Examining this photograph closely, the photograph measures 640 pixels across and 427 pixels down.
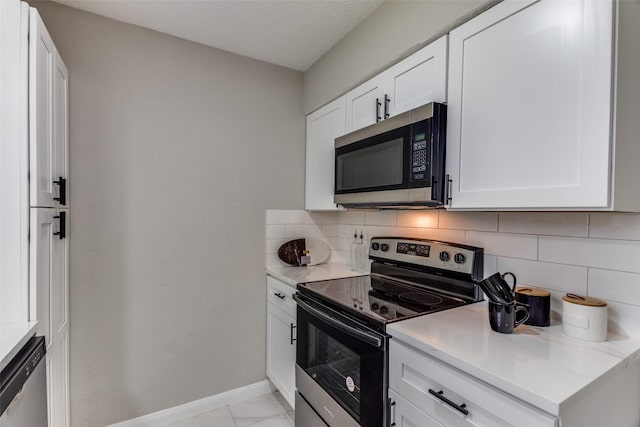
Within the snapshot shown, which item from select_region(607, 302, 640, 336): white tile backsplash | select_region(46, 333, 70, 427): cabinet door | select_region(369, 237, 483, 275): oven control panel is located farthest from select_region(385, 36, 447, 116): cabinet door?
select_region(46, 333, 70, 427): cabinet door

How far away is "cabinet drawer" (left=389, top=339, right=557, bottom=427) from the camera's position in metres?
0.78

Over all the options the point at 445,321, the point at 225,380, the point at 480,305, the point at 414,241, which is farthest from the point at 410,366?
the point at 225,380

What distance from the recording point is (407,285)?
1.75 meters

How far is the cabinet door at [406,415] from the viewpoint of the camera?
1.00m

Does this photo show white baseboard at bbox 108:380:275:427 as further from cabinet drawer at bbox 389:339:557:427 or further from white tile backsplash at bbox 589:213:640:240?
white tile backsplash at bbox 589:213:640:240

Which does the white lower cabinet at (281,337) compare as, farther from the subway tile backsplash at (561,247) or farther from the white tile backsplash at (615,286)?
the white tile backsplash at (615,286)

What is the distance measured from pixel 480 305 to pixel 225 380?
1.69 m

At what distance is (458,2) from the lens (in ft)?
3.91

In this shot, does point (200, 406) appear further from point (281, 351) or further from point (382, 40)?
point (382, 40)

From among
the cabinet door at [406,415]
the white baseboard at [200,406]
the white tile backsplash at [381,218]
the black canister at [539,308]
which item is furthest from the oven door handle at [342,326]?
the white baseboard at [200,406]

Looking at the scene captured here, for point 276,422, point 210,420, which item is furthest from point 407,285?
point 210,420

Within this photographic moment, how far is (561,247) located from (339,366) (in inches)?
40.6

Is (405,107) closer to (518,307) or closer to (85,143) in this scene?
(518,307)

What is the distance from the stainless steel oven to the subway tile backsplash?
0.31ft
